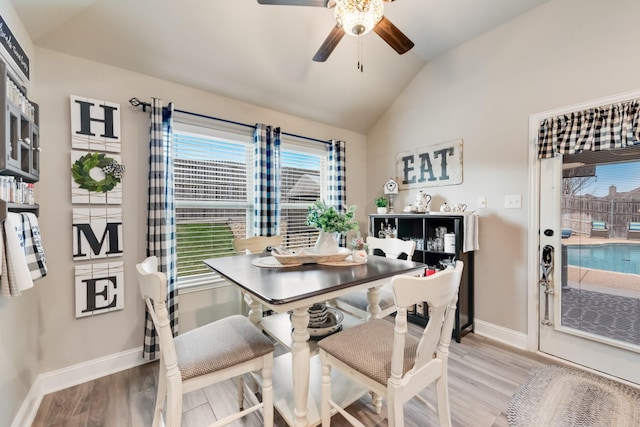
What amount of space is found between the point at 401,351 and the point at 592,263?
7.12 ft

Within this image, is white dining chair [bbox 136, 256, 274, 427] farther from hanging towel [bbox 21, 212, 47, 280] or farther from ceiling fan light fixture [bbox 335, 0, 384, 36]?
ceiling fan light fixture [bbox 335, 0, 384, 36]

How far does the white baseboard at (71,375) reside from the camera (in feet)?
5.15

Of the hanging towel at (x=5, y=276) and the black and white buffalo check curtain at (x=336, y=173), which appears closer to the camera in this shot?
the hanging towel at (x=5, y=276)

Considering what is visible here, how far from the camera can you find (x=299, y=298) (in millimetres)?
1112

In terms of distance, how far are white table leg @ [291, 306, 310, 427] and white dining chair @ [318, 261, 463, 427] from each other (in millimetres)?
107

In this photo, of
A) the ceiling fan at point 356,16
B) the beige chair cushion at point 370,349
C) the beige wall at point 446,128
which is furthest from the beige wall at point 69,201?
the beige chair cushion at point 370,349

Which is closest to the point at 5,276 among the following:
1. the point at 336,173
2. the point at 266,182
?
the point at 266,182

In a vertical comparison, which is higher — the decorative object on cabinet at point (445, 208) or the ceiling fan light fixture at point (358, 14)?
the ceiling fan light fixture at point (358, 14)

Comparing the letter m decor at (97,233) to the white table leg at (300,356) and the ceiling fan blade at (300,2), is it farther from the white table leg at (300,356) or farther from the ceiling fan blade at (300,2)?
the ceiling fan blade at (300,2)

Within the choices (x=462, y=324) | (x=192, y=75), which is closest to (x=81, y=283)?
(x=192, y=75)

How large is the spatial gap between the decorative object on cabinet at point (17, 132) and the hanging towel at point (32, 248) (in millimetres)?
258

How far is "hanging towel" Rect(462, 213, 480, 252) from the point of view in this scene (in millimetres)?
2507

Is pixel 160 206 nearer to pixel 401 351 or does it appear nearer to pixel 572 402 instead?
pixel 401 351

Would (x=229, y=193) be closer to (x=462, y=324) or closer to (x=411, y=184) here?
(x=411, y=184)
